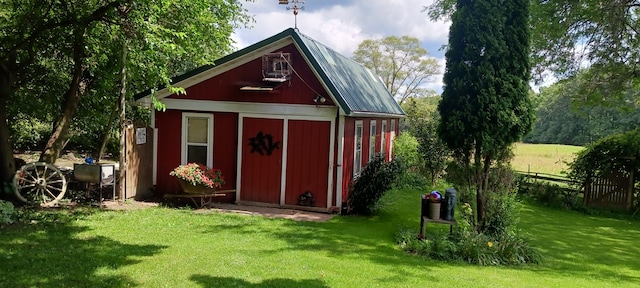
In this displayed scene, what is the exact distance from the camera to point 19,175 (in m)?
8.62

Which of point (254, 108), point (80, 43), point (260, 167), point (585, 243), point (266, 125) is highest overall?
point (80, 43)

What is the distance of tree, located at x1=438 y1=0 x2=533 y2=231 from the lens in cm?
781

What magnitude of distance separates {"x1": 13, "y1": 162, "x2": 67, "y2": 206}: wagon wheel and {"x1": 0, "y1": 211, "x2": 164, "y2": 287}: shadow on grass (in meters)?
1.69

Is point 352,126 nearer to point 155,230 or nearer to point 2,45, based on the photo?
point 155,230

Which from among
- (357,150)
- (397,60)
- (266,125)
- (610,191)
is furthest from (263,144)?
(397,60)

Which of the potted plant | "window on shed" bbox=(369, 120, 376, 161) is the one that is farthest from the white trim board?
"window on shed" bbox=(369, 120, 376, 161)

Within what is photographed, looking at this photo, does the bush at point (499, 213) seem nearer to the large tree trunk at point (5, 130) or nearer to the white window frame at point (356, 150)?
the white window frame at point (356, 150)

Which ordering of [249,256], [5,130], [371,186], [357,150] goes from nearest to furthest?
[249,256] → [5,130] → [371,186] → [357,150]

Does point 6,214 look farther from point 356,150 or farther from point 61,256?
point 356,150

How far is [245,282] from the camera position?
4.98m

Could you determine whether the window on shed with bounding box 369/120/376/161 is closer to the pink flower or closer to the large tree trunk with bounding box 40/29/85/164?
the pink flower

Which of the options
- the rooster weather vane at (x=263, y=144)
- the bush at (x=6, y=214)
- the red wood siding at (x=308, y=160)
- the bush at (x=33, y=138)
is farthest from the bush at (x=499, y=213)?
the bush at (x=33, y=138)

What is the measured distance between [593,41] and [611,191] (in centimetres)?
526

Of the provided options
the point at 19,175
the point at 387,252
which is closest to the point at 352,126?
the point at 387,252
